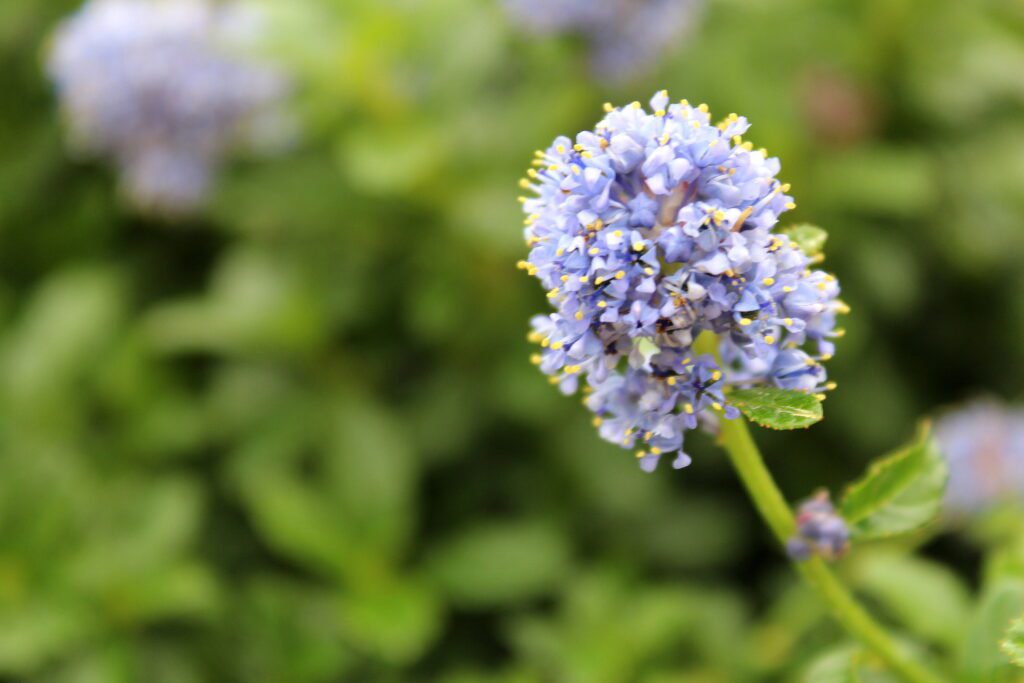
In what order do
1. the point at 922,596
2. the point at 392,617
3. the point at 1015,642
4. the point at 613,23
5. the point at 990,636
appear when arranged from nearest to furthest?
the point at 1015,642, the point at 990,636, the point at 922,596, the point at 392,617, the point at 613,23

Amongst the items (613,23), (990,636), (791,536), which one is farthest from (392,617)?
(613,23)

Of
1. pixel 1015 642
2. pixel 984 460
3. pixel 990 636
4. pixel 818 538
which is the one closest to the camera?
pixel 1015 642

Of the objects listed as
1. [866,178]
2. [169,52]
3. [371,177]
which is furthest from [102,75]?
[866,178]

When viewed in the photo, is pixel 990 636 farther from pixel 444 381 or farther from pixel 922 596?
pixel 444 381

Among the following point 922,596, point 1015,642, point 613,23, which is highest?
point 613,23

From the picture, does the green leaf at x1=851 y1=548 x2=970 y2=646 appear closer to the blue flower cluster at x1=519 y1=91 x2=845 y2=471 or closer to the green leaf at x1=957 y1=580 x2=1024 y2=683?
the green leaf at x1=957 y1=580 x2=1024 y2=683

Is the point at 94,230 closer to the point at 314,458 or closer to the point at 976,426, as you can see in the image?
the point at 314,458
